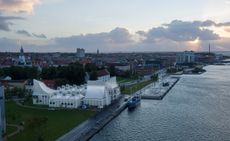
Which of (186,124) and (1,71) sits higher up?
(1,71)

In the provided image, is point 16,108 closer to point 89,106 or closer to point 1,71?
point 89,106

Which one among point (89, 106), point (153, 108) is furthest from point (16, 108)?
point (153, 108)

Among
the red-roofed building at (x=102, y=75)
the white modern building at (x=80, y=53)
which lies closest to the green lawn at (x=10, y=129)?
the red-roofed building at (x=102, y=75)

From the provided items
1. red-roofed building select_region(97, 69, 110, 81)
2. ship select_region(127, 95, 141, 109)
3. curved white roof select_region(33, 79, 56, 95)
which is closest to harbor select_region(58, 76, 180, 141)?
ship select_region(127, 95, 141, 109)

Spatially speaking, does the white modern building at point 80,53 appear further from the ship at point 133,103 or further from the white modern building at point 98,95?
the white modern building at point 98,95

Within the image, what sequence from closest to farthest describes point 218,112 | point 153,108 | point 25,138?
point 25,138 → point 218,112 → point 153,108

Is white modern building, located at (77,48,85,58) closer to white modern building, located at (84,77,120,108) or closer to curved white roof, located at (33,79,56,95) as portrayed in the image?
curved white roof, located at (33,79,56,95)
